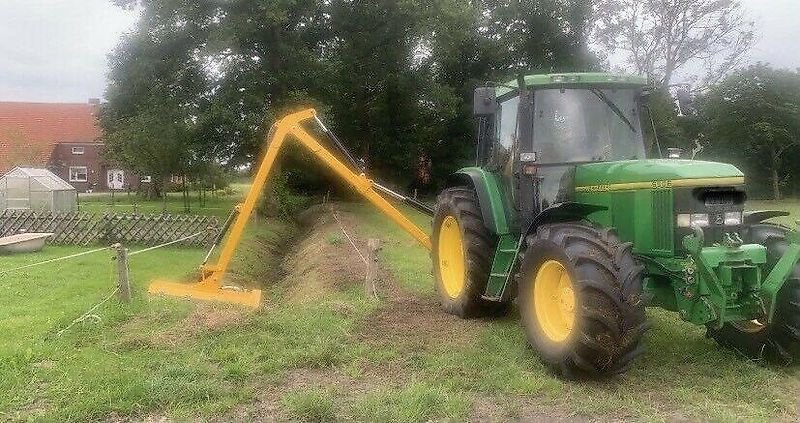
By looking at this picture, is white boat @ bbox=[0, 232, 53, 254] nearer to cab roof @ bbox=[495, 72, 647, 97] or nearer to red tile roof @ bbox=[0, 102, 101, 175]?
cab roof @ bbox=[495, 72, 647, 97]

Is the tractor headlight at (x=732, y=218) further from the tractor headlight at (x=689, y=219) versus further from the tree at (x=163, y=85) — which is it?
the tree at (x=163, y=85)

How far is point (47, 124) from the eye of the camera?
52.8 metres

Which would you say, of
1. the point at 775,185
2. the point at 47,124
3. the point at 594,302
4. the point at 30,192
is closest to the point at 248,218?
the point at 594,302

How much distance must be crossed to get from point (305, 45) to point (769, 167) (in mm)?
32940

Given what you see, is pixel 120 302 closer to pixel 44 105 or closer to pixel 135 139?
pixel 135 139

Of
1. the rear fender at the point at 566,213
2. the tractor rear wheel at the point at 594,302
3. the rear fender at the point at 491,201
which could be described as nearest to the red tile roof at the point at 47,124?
the rear fender at the point at 491,201

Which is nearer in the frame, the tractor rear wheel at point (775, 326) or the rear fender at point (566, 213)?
the tractor rear wheel at point (775, 326)

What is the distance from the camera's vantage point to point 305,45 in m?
27.0

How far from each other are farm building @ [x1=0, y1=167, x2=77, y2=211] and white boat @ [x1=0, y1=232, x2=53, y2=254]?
6.99m

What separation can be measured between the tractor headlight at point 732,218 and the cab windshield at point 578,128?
134 cm

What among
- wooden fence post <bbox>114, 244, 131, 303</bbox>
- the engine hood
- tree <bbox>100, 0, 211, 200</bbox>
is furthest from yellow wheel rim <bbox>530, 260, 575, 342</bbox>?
tree <bbox>100, 0, 211, 200</bbox>

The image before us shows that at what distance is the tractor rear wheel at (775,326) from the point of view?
6.10 meters

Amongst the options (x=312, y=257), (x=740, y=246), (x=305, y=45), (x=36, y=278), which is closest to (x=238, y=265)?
(x=312, y=257)

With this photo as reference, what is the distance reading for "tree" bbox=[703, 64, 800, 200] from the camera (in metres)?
44.8
